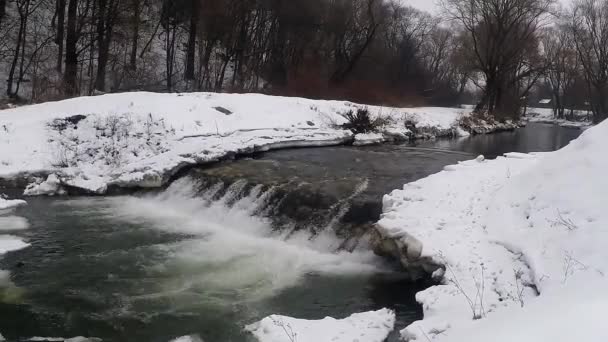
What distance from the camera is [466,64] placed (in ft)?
130

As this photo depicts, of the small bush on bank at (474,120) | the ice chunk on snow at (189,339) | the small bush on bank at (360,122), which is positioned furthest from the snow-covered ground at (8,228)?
the small bush on bank at (474,120)

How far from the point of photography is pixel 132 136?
1340cm

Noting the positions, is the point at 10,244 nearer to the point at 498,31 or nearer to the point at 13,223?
the point at 13,223

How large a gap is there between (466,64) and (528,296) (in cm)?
3702

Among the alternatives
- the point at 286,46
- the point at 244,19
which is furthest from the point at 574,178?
the point at 286,46

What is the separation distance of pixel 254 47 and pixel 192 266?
24.7 meters

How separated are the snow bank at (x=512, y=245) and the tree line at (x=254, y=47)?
14.6 meters

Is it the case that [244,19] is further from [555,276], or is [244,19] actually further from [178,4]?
[555,276]

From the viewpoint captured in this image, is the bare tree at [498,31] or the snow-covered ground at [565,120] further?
the snow-covered ground at [565,120]

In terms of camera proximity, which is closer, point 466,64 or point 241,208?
point 241,208

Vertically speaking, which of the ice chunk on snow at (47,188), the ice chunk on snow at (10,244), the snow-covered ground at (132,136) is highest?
the snow-covered ground at (132,136)

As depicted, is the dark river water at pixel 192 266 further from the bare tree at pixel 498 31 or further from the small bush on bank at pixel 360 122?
the bare tree at pixel 498 31

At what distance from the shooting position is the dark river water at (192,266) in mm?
5816

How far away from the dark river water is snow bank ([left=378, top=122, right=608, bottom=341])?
634 millimetres
